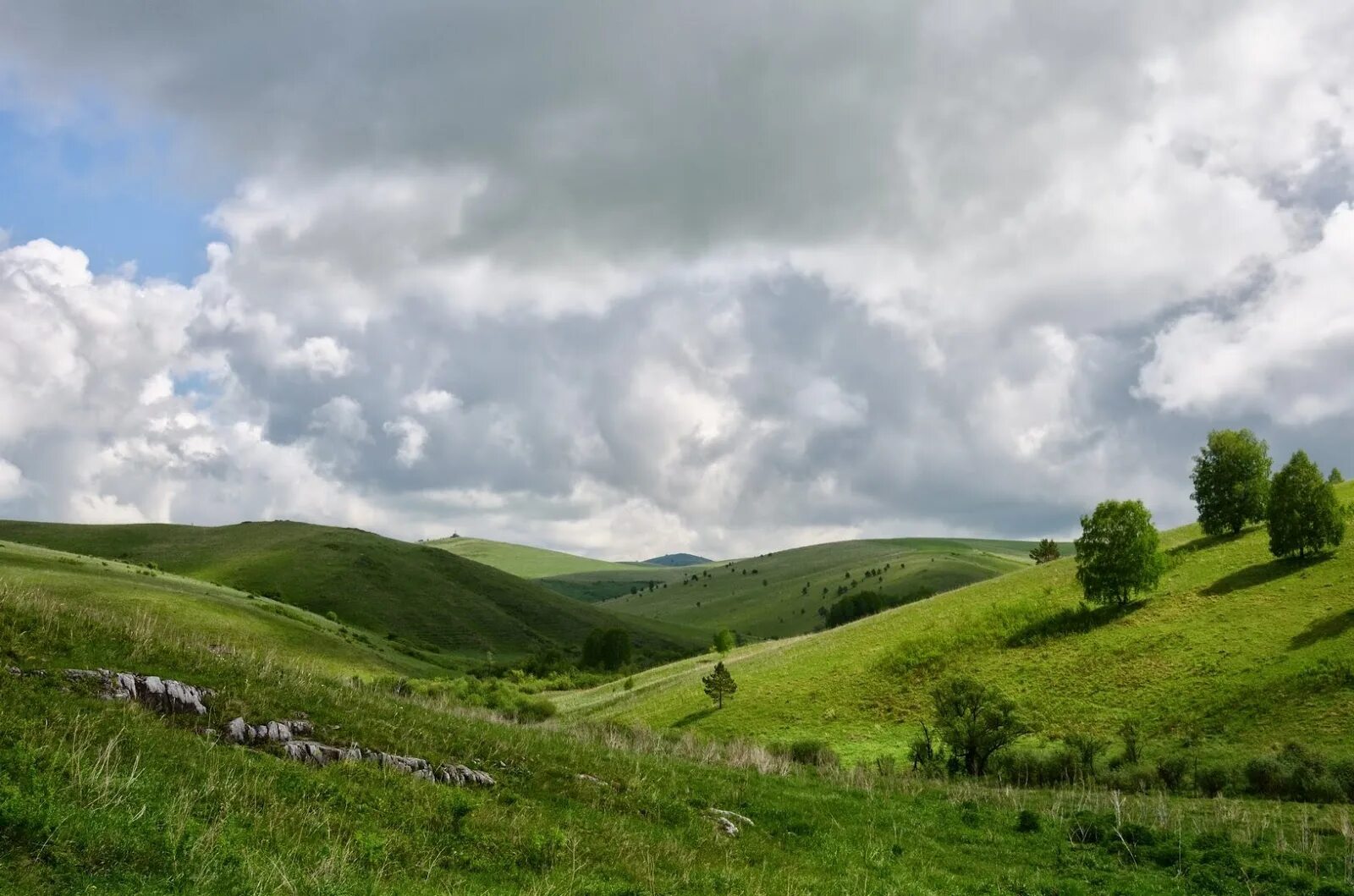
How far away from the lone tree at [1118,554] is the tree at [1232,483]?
56.4 ft

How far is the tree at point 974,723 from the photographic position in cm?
4812

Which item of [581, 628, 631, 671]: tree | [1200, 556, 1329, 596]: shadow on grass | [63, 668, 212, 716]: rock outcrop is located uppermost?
[1200, 556, 1329, 596]: shadow on grass

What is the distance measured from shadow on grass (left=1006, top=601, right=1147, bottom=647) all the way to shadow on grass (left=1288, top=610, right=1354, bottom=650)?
15027 mm

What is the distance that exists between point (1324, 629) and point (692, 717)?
1969 inches

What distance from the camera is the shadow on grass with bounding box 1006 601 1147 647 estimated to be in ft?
235

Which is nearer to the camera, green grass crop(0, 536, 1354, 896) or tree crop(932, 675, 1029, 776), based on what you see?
green grass crop(0, 536, 1354, 896)

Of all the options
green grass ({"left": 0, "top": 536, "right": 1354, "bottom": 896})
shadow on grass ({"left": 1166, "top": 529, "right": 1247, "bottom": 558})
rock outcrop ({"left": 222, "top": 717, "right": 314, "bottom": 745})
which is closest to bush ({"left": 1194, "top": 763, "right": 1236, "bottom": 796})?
green grass ({"left": 0, "top": 536, "right": 1354, "bottom": 896})

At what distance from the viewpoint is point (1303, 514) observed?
69.7 metres

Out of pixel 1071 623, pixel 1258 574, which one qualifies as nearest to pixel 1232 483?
pixel 1258 574

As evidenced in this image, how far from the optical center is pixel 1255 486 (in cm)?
8394

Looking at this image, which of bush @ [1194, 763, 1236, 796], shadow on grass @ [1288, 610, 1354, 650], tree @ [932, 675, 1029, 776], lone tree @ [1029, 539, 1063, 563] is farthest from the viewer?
lone tree @ [1029, 539, 1063, 563]

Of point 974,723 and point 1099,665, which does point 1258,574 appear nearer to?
point 1099,665

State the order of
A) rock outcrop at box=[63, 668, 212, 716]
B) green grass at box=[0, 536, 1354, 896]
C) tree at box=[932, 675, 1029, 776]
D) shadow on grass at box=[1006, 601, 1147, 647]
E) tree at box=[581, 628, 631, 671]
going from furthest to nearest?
tree at box=[581, 628, 631, 671] < shadow on grass at box=[1006, 601, 1147, 647] < tree at box=[932, 675, 1029, 776] < rock outcrop at box=[63, 668, 212, 716] < green grass at box=[0, 536, 1354, 896]

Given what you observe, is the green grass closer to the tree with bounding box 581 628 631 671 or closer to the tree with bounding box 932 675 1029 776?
the tree with bounding box 932 675 1029 776
